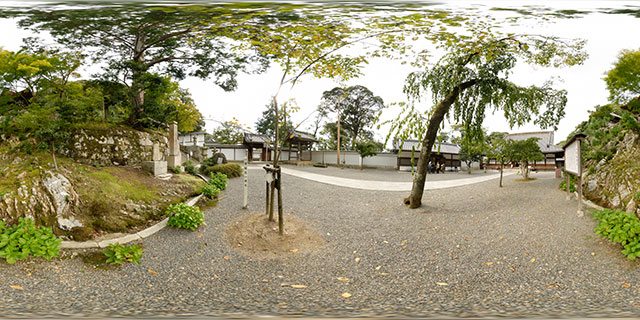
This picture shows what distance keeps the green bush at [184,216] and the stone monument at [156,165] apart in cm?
47

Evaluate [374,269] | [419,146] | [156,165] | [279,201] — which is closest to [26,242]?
[156,165]

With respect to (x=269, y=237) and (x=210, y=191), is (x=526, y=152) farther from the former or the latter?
(x=210, y=191)

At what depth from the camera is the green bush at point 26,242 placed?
1.83 meters

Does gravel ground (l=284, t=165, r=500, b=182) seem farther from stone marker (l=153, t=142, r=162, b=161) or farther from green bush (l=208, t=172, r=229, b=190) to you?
stone marker (l=153, t=142, r=162, b=161)

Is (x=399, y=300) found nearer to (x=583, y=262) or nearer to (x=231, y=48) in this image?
(x=583, y=262)

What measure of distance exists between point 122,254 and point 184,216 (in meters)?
0.49

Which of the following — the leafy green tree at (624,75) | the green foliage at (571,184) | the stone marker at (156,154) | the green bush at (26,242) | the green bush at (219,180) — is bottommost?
the green bush at (26,242)

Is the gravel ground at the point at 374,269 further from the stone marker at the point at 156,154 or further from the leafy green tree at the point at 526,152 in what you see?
the stone marker at the point at 156,154

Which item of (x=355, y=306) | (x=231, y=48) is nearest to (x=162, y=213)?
(x=231, y=48)

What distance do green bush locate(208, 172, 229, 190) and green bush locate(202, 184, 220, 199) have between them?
8cm

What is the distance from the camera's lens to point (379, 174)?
10.4ft

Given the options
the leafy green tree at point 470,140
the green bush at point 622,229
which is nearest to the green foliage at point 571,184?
the green bush at point 622,229

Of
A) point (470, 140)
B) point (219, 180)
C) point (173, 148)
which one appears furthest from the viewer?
point (470, 140)

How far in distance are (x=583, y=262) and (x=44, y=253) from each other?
173 inches
